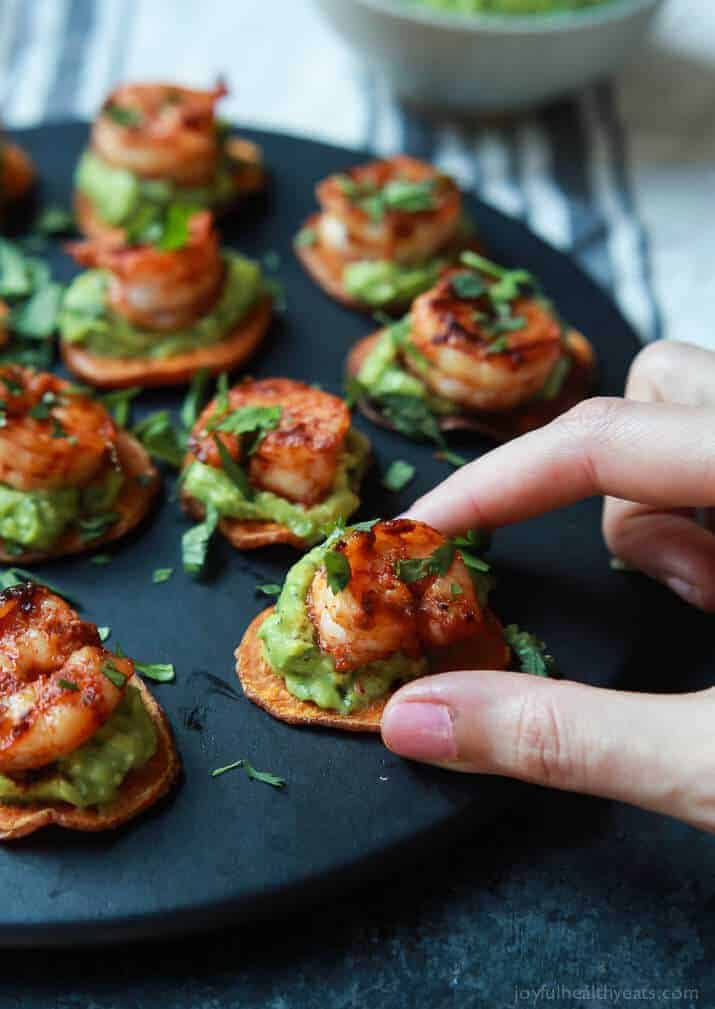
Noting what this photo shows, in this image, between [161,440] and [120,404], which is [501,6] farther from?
[161,440]

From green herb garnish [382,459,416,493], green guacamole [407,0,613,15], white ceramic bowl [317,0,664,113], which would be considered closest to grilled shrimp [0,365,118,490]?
green herb garnish [382,459,416,493]

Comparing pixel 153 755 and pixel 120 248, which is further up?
pixel 120 248

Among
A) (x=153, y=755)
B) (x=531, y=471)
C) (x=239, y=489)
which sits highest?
(x=531, y=471)

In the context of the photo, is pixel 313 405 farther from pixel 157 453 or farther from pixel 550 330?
pixel 550 330

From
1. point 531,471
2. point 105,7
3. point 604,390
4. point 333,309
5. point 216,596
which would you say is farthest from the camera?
point 105,7

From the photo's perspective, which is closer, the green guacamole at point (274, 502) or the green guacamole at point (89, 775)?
the green guacamole at point (89, 775)

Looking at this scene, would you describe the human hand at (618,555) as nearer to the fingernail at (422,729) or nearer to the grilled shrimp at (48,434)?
the fingernail at (422,729)

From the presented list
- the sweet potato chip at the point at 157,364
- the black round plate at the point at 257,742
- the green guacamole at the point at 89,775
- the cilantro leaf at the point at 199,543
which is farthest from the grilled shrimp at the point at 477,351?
the green guacamole at the point at 89,775

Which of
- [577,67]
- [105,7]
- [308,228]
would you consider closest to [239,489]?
[308,228]
